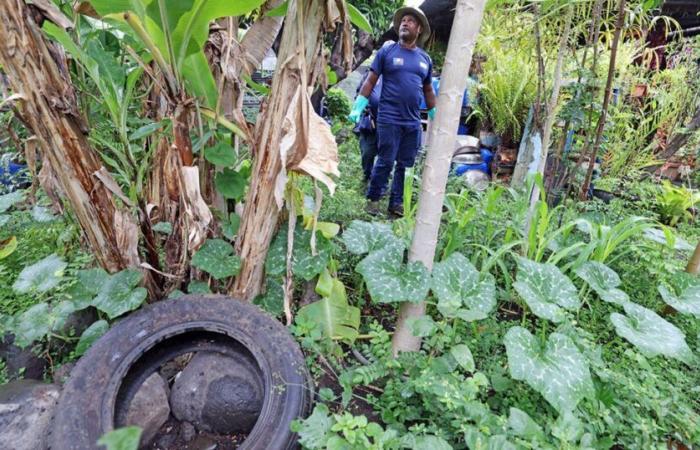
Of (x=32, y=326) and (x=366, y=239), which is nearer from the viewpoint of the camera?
(x=32, y=326)

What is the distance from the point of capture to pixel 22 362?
4.57ft

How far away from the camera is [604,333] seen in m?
1.59

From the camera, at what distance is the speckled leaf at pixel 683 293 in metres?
1.48

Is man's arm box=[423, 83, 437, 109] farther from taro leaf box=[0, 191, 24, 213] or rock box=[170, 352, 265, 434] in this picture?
taro leaf box=[0, 191, 24, 213]

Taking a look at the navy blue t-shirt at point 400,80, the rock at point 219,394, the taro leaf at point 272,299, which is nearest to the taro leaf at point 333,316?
the taro leaf at point 272,299

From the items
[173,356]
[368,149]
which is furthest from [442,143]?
[368,149]

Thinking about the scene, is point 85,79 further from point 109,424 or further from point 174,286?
point 109,424

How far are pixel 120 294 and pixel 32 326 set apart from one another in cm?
28

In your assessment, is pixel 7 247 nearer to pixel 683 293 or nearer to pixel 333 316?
pixel 333 316

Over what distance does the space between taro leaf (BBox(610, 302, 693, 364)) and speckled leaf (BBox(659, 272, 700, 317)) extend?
0.66 feet

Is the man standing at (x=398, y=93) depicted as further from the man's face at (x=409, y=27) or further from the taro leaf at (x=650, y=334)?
the taro leaf at (x=650, y=334)

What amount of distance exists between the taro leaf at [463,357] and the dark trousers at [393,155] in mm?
2122

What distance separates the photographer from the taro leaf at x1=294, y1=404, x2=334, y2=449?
3.10ft

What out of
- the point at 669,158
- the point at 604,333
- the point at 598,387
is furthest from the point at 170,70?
the point at 669,158
